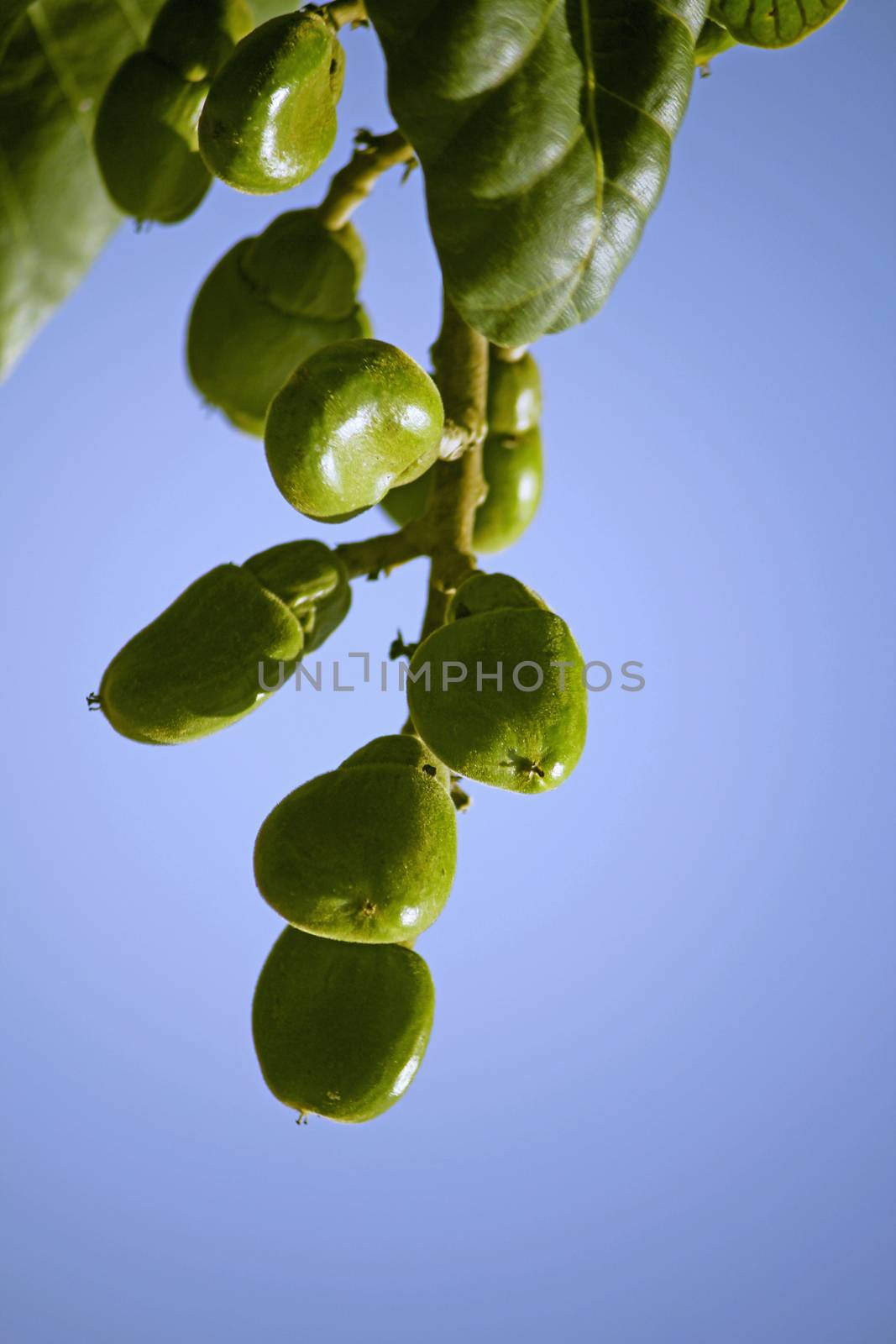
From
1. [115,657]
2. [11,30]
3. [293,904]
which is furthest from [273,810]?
[11,30]

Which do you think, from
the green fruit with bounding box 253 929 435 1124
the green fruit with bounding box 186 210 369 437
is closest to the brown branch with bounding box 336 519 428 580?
the green fruit with bounding box 186 210 369 437

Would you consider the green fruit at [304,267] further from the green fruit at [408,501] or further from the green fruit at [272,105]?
the green fruit at [272,105]

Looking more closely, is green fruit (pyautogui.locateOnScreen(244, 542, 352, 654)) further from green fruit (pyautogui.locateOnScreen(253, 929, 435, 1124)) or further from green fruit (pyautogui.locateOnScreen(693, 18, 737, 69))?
green fruit (pyautogui.locateOnScreen(693, 18, 737, 69))

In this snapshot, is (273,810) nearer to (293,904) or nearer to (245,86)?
(293,904)

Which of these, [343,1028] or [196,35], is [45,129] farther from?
[343,1028]

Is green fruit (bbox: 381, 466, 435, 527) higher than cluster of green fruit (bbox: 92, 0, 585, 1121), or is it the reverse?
green fruit (bbox: 381, 466, 435, 527)

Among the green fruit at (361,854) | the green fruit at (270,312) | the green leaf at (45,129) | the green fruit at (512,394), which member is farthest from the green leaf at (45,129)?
the green fruit at (361,854)
